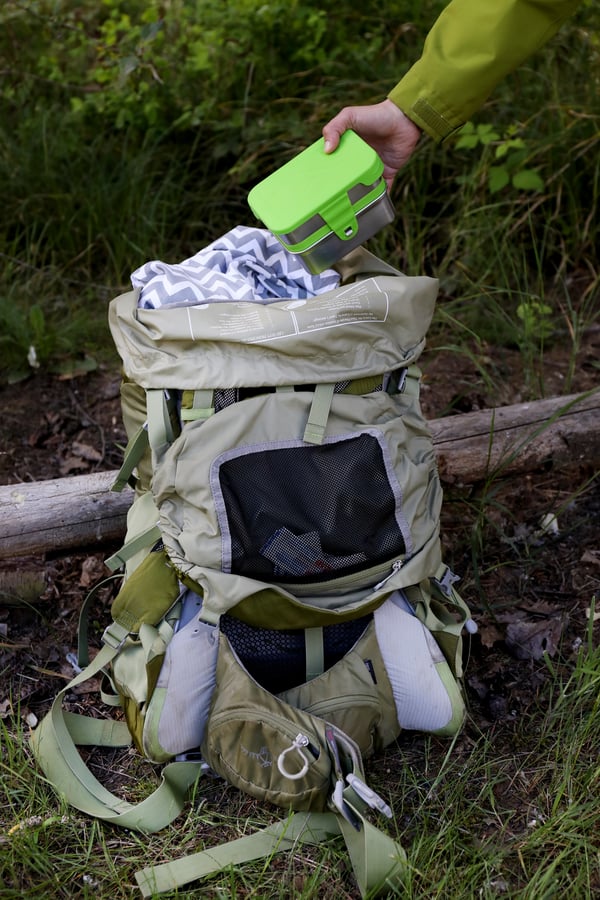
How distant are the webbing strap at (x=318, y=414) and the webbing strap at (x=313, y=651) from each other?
432 mm

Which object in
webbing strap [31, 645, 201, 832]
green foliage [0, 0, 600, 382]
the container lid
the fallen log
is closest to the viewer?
webbing strap [31, 645, 201, 832]

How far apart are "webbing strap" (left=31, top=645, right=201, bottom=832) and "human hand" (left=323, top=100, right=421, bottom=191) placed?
1.38m

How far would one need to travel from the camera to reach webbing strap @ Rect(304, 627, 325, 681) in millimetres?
1976

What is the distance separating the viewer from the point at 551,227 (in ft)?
12.0

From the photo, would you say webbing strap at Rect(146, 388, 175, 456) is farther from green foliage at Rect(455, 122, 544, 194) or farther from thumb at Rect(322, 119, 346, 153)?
green foliage at Rect(455, 122, 544, 194)

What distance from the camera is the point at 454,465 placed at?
262 cm

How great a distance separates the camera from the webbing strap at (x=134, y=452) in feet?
7.06

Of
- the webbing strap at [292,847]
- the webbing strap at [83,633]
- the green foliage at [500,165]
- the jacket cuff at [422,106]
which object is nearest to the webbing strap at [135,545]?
the webbing strap at [83,633]

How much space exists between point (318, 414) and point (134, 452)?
51 cm

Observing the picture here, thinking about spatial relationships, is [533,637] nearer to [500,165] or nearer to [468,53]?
[468,53]

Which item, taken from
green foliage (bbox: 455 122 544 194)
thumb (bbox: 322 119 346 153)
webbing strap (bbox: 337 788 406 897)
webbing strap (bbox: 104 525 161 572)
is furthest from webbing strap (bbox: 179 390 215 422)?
green foliage (bbox: 455 122 544 194)

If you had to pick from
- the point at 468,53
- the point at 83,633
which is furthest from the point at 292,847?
the point at 468,53

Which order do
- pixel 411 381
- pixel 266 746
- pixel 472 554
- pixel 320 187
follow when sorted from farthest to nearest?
1. pixel 472 554
2. pixel 411 381
3. pixel 320 187
4. pixel 266 746

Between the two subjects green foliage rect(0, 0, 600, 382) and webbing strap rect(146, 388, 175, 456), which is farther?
green foliage rect(0, 0, 600, 382)
